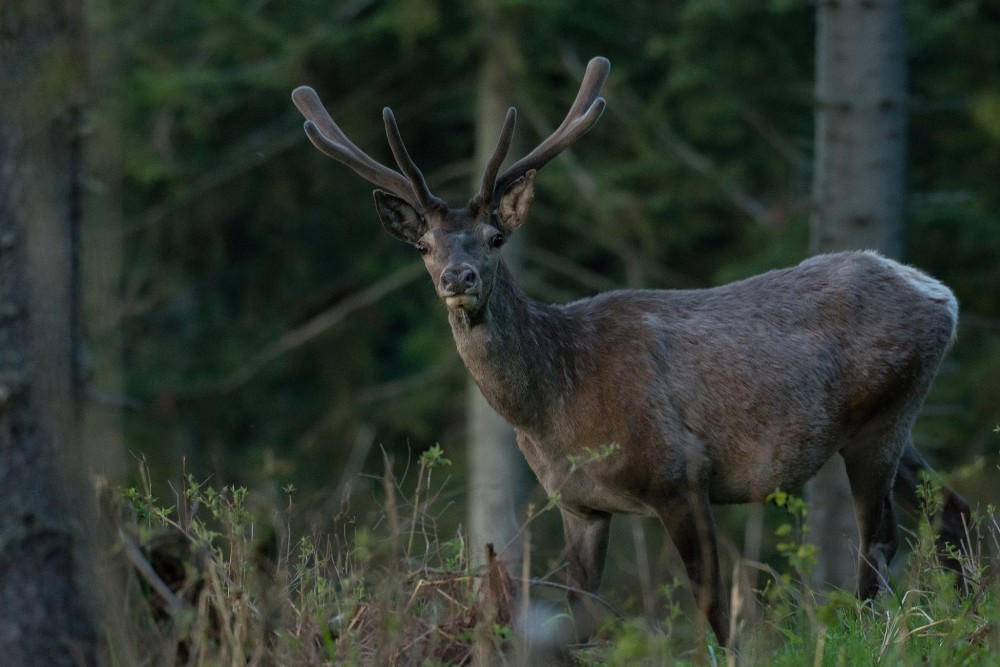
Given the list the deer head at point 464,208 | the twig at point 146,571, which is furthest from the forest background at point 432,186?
the twig at point 146,571

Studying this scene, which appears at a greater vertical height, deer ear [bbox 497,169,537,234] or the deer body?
deer ear [bbox 497,169,537,234]

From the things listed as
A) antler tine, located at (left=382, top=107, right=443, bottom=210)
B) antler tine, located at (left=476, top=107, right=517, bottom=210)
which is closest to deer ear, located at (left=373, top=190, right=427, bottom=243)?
antler tine, located at (left=382, top=107, right=443, bottom=210)

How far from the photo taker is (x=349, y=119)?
16266 mm

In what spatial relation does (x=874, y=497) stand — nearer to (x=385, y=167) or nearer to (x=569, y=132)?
(x=569, y=132)

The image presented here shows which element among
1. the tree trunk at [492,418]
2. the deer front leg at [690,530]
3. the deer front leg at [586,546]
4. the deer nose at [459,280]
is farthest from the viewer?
the tree trunk at [492,418]

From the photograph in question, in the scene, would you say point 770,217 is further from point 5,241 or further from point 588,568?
point 5,241

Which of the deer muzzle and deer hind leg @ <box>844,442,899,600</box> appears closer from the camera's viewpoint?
the deer muzzle

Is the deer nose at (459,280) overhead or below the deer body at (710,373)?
overhead

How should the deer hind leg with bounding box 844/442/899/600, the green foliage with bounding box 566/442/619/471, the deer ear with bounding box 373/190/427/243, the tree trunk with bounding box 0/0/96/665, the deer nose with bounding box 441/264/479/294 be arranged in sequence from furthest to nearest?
the deer hind leg with bounding box 844/442/899/600
the deer ear with bounding box 373/190/427/243
the deer nose with bounding box 441/264/479/294
the green foliage with bounding box 566/442/619/471
the tree trunk with bounding box 0/0/96/665

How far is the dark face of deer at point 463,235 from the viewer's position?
627 cm

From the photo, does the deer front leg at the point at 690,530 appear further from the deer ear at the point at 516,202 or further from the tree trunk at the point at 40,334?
the tree trunk at the point at 40,334

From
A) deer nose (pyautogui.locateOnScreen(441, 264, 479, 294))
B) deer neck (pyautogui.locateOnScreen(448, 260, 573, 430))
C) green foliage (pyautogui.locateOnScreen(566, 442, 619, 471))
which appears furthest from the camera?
deer neck (pyautogui.locateOnScreen(448, 260, 573, 430))

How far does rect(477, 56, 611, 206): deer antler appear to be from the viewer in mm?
6586

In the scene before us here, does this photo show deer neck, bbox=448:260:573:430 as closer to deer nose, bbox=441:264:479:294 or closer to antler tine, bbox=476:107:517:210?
deer nose, bbox=441:264:479:294
